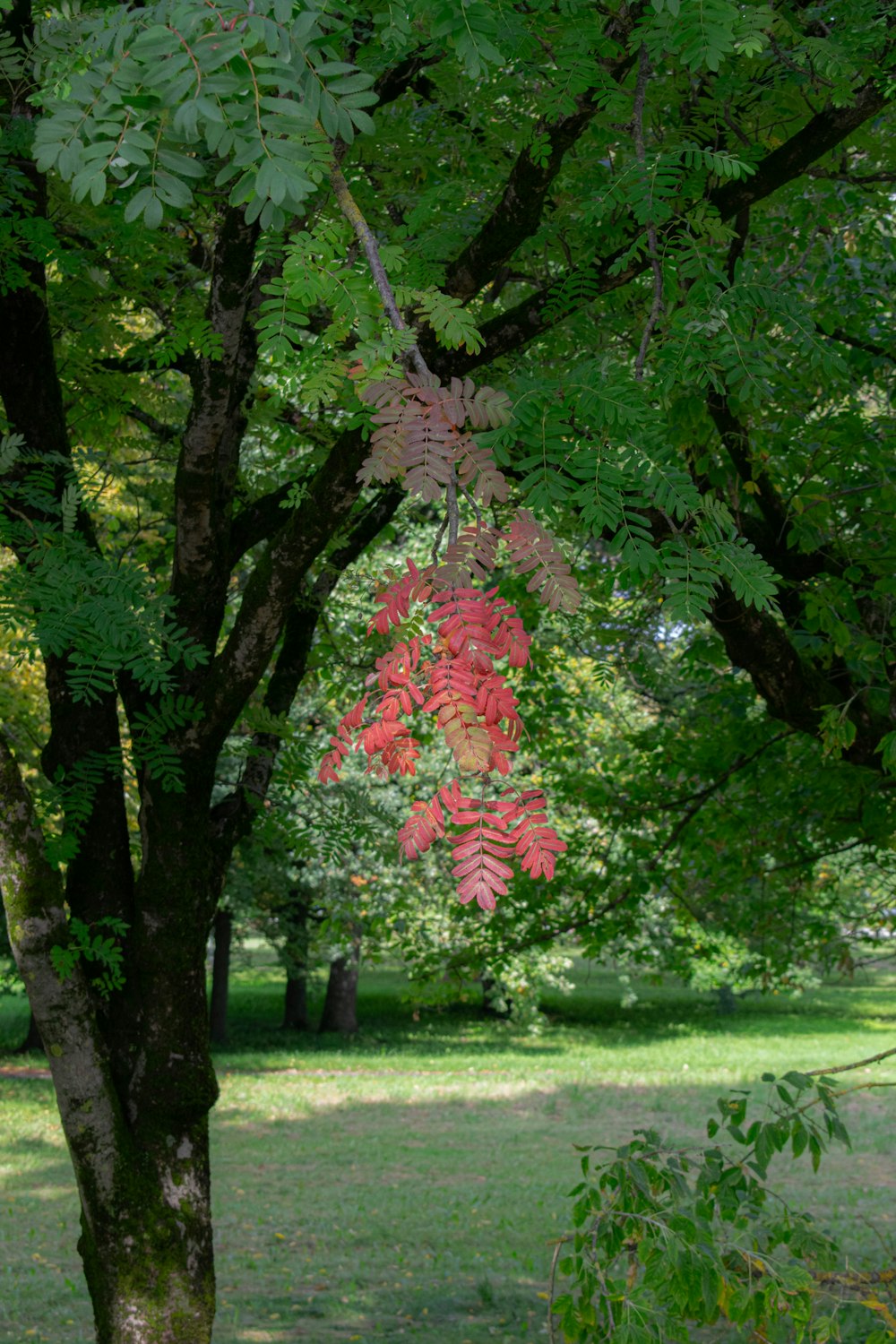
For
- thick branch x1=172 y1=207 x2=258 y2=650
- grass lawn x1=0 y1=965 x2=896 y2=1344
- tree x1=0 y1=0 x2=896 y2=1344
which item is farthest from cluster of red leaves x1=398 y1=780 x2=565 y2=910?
thick branch x1=172 y1=207 x2=258 y2=650

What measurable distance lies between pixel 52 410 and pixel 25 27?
1.53 meters

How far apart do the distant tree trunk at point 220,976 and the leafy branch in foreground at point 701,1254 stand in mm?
19585

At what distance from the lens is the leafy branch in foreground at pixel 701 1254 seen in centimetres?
286

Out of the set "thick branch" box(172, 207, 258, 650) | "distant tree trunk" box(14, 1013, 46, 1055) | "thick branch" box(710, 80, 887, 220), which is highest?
"thick branch" box(710, 80, 887, 220)

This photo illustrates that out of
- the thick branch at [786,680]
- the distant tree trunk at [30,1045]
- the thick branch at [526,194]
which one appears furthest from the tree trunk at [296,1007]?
the thick branch at [526,194]

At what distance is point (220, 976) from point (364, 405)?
73.8ft

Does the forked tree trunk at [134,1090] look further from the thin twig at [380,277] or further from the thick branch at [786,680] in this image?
the thin twig at [380,277]

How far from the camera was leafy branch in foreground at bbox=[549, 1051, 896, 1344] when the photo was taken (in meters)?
2.86

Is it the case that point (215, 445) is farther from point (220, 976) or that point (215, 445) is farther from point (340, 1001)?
point (340, 1001)

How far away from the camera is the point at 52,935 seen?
4551 millimetres

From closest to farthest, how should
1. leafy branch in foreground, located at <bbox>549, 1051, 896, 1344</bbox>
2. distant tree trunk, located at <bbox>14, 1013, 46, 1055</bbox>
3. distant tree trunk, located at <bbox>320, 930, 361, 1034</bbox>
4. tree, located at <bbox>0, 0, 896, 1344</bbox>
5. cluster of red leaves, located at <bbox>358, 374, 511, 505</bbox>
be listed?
cluster of red leaves, located at <bbox>358, 374, 511, 505</bbox>
leafy branch in foreground, located at <bbox>549, 1051, 896, 1344</bbox>
tree, located at <bbox>0, 0, 896, 1344</bbox>
distant tree trunk, located at <bbox>14, 1013, 46, 1055</bbox>
distant tree trunk, located at <bbox>320, 930, 361, 1034</bbox>

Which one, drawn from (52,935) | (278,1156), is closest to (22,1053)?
(278,1156)

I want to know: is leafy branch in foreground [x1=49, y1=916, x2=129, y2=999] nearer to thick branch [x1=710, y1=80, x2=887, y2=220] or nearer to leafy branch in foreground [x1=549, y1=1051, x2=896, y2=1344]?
leafy branch in foreground [x1=549, y1=1051, x2=896, y2=1344]

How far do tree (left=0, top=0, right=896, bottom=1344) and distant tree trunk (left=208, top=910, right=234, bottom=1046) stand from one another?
17.6 meters
